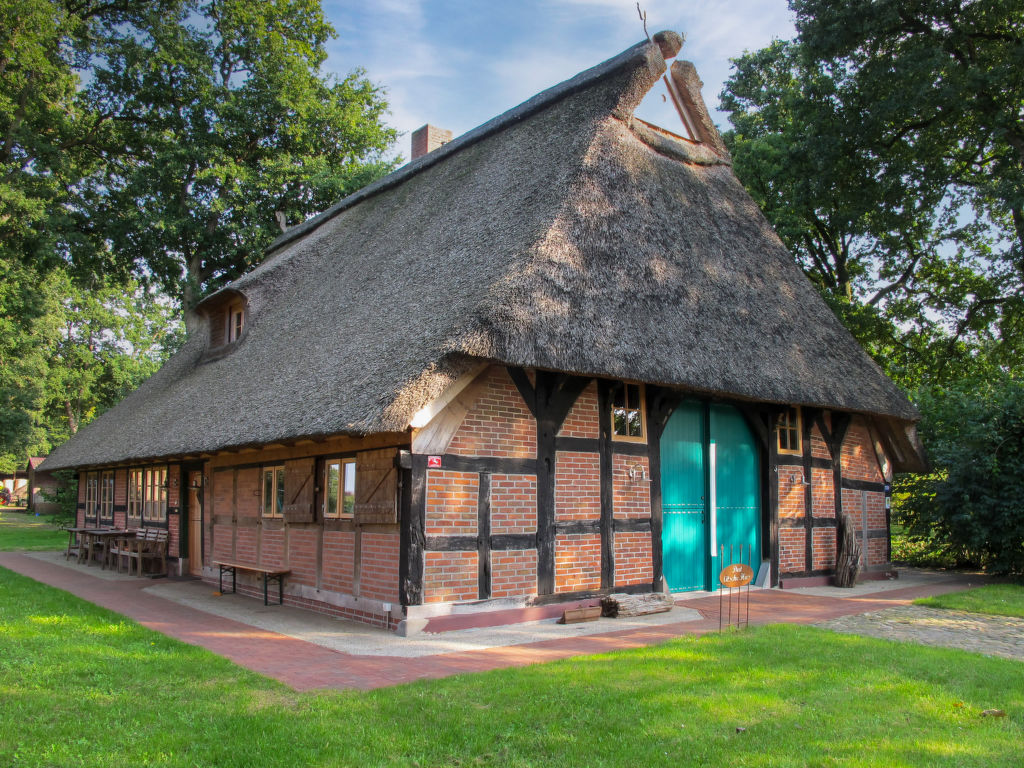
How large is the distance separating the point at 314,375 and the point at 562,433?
131 inches

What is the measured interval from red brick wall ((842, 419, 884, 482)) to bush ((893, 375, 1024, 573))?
1.22m

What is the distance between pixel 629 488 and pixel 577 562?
1304 mm

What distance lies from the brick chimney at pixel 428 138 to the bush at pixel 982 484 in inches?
521

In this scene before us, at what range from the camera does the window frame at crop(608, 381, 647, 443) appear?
400 inches

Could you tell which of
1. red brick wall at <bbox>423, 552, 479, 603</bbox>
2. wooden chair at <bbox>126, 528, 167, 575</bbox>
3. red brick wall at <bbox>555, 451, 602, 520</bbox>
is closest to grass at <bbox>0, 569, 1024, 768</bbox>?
red brick wall at <bbox>423, 552, 479, 603</bbox>

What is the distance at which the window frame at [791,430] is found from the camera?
12.4 meters

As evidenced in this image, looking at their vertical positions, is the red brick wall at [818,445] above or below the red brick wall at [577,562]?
above

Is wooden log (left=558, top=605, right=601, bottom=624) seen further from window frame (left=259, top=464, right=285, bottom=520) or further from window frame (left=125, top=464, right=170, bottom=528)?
window frame (left=125, top=464, right=170, bottom=528)

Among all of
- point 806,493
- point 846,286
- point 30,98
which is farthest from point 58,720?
point 846,286

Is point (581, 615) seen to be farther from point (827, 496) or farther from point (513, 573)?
point (827, 496)

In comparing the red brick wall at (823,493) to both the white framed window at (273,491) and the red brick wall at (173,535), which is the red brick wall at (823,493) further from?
the red brick wall at (173,535)

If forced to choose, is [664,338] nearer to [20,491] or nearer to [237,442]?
[237,442]

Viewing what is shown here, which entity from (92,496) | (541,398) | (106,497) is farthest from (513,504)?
(92,496)

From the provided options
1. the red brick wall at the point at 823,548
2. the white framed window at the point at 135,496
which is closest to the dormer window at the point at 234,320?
the white framed window at the point at 135,496
